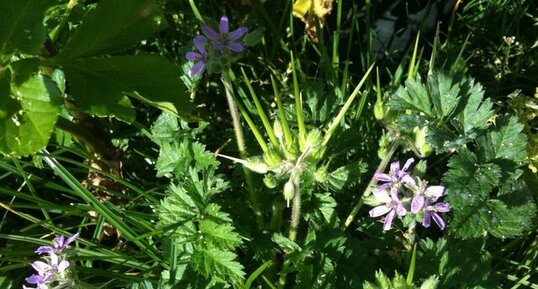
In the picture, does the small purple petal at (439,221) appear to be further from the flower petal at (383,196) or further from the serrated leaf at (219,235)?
the serrated leaf at (219,235)

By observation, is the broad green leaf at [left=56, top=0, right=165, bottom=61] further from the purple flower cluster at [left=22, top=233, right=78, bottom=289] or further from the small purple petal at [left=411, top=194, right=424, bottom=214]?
the small purple petal at [left=411, top=194, right=424, bottom=214]

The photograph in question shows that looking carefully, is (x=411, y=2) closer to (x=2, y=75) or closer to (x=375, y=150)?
(x=375, y=150)

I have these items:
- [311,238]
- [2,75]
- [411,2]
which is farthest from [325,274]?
[411,2]

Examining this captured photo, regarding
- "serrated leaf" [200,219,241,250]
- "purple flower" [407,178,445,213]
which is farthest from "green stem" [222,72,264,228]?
"purple flower" [407,178,445,213]

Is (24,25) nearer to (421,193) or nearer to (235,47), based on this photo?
(235,47)

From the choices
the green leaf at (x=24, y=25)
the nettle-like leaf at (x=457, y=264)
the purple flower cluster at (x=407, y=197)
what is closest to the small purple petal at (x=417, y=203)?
the purple flower cluster at (x=407, y=197)
